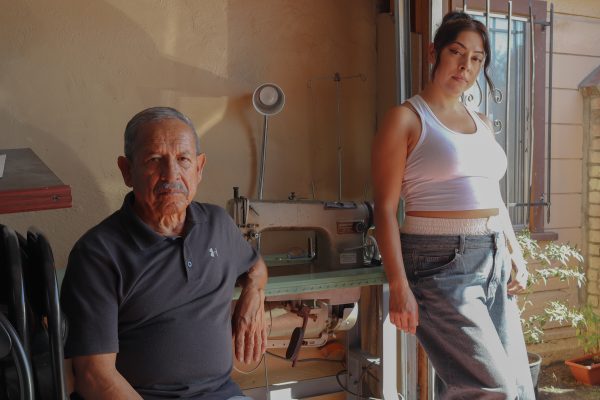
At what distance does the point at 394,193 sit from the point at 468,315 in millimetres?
400

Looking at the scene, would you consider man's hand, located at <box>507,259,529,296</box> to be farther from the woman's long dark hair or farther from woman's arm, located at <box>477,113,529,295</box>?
the woman's long dark hair

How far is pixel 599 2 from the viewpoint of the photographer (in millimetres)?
3727

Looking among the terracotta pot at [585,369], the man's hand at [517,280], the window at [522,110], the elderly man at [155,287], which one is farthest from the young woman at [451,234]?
the terracotta pot at [585,369]

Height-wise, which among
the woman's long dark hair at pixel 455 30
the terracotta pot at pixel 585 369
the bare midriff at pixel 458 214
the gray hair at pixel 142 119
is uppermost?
the woman's long dark hair at pixel 455 30

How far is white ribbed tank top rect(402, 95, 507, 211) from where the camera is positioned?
1.76 meters

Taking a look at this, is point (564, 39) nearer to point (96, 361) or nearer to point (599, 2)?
point (599, 2)

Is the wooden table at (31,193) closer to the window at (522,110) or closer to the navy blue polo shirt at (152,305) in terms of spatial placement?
the navy blue polo shirt at (152,305)

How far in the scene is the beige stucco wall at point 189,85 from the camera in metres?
2.53

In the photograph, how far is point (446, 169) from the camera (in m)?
1.76

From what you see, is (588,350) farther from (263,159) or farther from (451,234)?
(451,234)

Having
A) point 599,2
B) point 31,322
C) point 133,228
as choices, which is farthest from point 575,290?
point 31,322

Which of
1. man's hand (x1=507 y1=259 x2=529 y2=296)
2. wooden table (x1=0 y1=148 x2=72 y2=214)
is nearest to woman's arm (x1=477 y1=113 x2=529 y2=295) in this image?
man's hand (x1=507 y1=259 x2=529 y2=296)

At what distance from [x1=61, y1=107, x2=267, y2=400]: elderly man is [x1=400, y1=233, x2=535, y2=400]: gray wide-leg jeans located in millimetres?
597

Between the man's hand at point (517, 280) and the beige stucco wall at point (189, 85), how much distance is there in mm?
1239
